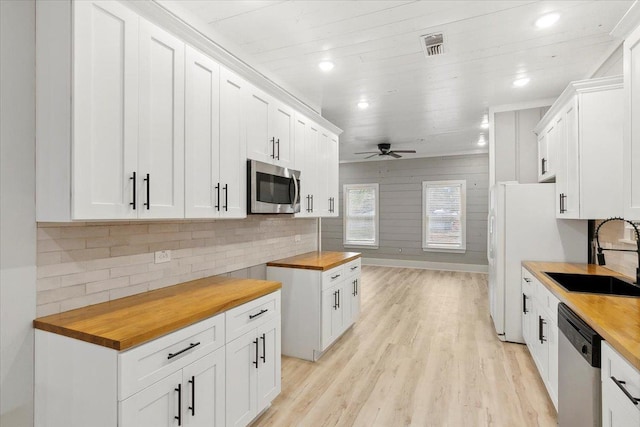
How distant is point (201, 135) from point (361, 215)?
695 cm

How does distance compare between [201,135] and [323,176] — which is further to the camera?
[323,176]

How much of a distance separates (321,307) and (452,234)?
5690 mm

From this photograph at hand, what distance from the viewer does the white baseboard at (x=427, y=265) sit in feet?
25.1

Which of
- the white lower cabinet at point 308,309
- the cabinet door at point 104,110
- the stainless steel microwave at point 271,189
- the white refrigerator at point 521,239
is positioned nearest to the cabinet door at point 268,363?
the white lower cabinet at point 308,309

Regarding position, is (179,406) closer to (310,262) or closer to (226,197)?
(226,197)

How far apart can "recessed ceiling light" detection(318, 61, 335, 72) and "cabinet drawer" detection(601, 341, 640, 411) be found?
2.87 m

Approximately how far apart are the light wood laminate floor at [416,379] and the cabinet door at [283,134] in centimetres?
197

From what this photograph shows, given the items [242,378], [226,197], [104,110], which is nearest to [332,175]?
[226,197]

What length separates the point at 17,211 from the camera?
1.53m

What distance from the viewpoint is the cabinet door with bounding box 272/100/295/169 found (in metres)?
3.07

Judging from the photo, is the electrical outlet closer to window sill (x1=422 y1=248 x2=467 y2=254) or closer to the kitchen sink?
the kitchen sink

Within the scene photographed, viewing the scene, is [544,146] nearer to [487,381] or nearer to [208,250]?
[487,381]

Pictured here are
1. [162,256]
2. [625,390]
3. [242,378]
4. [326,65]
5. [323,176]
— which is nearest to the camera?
[625,390]

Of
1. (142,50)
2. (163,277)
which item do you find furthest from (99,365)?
(142,50)
